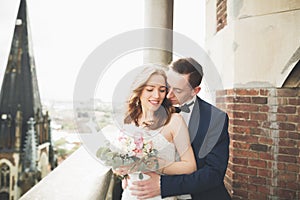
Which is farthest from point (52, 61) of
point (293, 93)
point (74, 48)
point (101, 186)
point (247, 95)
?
point (293, 93)

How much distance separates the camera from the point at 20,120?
98.0 inches

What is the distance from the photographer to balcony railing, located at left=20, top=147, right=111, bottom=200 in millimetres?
2059

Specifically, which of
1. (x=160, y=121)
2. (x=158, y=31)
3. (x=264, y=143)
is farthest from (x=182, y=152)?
(x=158, y=31)

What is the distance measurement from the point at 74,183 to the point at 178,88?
3.29 ft

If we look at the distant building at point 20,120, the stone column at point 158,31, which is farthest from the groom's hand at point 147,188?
the distant building at point 20,120

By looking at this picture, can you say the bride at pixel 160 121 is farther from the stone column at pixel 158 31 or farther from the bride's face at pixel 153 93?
the stone column at pixel 158 31

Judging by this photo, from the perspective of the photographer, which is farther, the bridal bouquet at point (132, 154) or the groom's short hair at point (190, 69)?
the groom's short hair at point (190, 69)

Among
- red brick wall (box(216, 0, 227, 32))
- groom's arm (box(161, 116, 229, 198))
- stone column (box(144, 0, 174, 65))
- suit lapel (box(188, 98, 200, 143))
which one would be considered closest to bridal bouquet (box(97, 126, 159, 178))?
groom's arm (box(161, 116, 229, 198))

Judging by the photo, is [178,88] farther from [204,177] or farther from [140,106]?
[204,177]

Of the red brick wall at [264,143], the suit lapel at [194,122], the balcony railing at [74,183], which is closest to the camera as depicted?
the suit lapel at [194,122]

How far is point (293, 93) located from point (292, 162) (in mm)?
528

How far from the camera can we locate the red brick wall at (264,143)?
239cm

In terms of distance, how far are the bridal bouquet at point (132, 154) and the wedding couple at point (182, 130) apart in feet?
0.32

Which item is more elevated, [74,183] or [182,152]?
[182,152]
